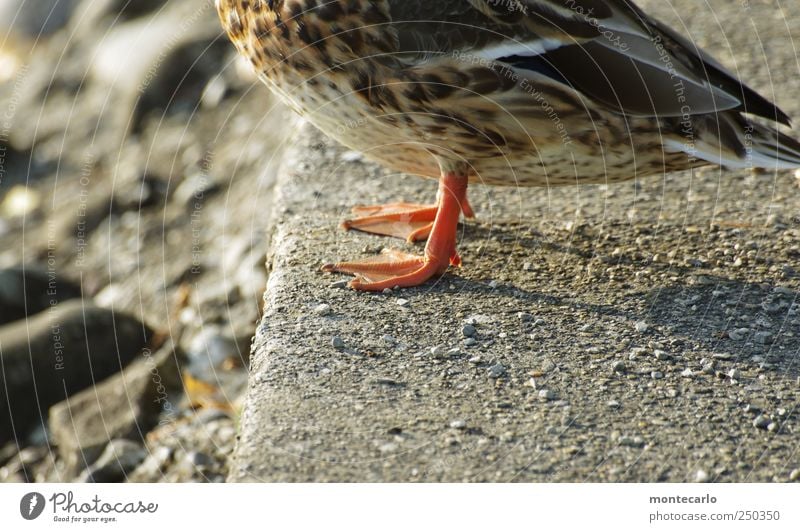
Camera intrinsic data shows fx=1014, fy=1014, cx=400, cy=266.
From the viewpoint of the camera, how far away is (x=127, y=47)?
909 centimetres

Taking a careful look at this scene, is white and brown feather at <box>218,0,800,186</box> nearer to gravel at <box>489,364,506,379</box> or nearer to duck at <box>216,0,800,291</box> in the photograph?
duck at <box>216,0,800,291</box>

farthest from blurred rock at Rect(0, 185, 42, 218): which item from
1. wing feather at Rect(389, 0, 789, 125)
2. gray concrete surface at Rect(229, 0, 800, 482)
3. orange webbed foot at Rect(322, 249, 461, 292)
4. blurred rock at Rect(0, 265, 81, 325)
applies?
wing feather at Rect(389, 0, 789, 125)

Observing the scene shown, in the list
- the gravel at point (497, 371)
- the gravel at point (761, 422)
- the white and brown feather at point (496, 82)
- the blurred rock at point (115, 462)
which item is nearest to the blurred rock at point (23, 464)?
the blurred rock at point (115, 462)

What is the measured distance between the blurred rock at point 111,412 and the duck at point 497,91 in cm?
172

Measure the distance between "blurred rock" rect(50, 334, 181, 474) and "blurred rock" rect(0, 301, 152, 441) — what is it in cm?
12

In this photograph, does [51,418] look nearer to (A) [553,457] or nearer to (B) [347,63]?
(B) [347,63]

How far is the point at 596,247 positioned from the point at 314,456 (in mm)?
1836

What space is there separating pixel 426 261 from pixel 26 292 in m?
3.49

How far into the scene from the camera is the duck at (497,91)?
3.79m

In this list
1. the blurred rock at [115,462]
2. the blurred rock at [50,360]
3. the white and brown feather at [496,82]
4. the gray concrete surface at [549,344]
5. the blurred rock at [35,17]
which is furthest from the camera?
the blurred rock at [35,17]

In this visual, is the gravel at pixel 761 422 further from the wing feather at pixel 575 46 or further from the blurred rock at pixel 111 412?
the blurred rock at pixel 111 412

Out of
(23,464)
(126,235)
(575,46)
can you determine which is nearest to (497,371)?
(575,46)

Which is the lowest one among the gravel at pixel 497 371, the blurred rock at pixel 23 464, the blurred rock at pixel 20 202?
the blurred rock at pixel 20 202

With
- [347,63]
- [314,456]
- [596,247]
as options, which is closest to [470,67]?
[347,63]
